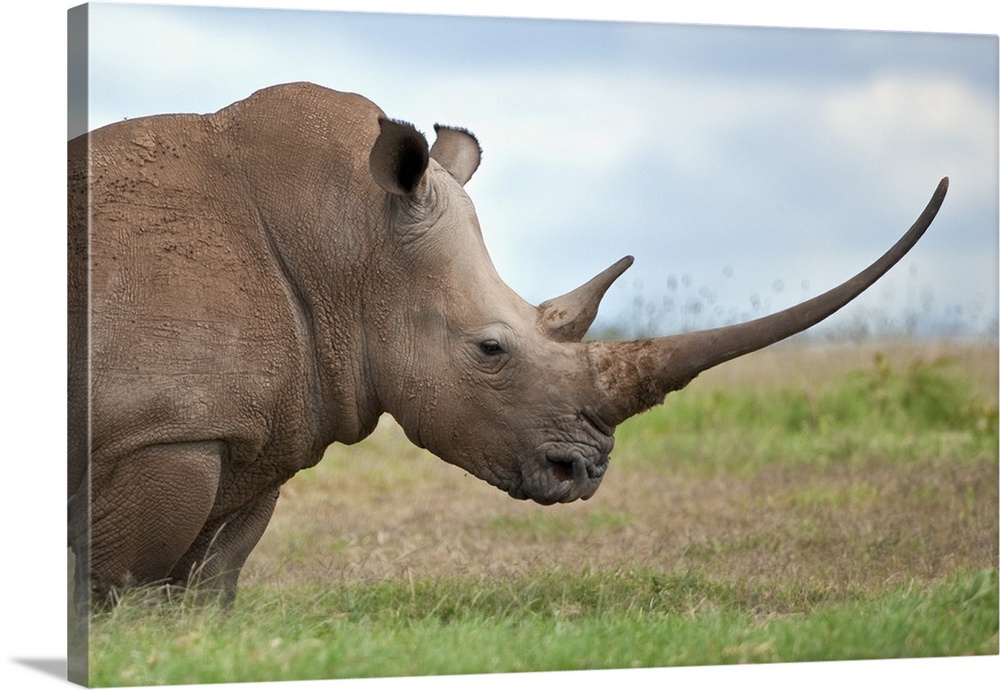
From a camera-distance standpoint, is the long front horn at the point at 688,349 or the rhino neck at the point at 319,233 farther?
the rhino neck at the point at 319,233

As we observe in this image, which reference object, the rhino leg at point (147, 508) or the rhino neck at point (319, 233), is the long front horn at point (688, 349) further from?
the rhino leg at point (147, 508)

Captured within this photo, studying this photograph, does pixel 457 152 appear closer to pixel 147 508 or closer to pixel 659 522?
pixel 147 508

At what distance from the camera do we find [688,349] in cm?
682

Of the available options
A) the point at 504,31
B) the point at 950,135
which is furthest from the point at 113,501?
the point at 950,135

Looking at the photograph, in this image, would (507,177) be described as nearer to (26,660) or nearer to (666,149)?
(666,149)

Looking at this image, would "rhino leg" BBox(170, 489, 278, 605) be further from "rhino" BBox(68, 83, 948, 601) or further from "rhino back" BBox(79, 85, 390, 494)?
"rhino back" BBox(79, 85, 390, 494)

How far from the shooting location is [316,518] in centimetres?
1037

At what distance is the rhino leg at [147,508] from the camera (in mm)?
6559

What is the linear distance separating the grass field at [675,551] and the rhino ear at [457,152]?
170cm

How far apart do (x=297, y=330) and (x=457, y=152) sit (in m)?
1.24

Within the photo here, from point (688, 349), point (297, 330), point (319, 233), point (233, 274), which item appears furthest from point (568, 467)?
point (233, 274)

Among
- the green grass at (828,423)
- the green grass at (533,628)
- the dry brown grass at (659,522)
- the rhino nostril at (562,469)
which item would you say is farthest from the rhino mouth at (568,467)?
the green grass at (828,423)

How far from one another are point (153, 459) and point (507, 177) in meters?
4.65

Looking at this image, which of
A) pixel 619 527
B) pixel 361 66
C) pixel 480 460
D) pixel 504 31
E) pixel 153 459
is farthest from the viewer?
pixel 619 527
